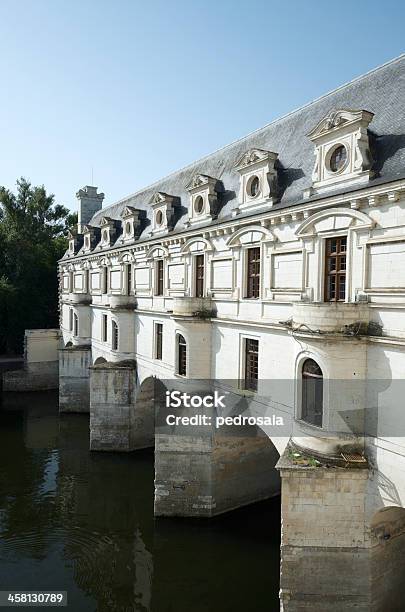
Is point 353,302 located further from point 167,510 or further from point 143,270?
point 143,270

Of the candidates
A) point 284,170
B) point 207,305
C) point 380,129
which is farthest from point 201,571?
point 380,129

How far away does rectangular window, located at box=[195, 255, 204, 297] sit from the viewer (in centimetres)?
1780

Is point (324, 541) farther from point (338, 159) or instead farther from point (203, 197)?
point (203, 197)

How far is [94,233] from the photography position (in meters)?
32.5

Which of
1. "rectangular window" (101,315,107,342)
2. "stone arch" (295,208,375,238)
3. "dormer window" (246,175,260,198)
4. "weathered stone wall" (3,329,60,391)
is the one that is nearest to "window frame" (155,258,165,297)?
"dormer window" (246,175,260,198)

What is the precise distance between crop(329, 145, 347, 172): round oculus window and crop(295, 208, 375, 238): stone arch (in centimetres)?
125

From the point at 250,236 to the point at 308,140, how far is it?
11.7 feet

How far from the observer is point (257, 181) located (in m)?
14.8

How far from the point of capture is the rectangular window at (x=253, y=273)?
14.6 metres

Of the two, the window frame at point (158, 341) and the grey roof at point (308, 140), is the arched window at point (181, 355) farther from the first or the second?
the grey roof at point (308, 140)

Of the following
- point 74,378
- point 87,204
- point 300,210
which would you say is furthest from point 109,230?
point 300,210

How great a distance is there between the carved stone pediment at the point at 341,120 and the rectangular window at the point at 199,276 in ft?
23.5

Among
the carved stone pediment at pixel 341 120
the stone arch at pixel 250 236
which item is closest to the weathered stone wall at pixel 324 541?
the stone arch at pixel 250 236

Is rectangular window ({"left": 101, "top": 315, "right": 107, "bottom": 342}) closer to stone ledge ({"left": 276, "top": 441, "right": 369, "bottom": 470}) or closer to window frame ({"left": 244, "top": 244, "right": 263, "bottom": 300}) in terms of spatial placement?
window frame ({"left": 244, "top": 244, "right": 263, "bottom": 300})
